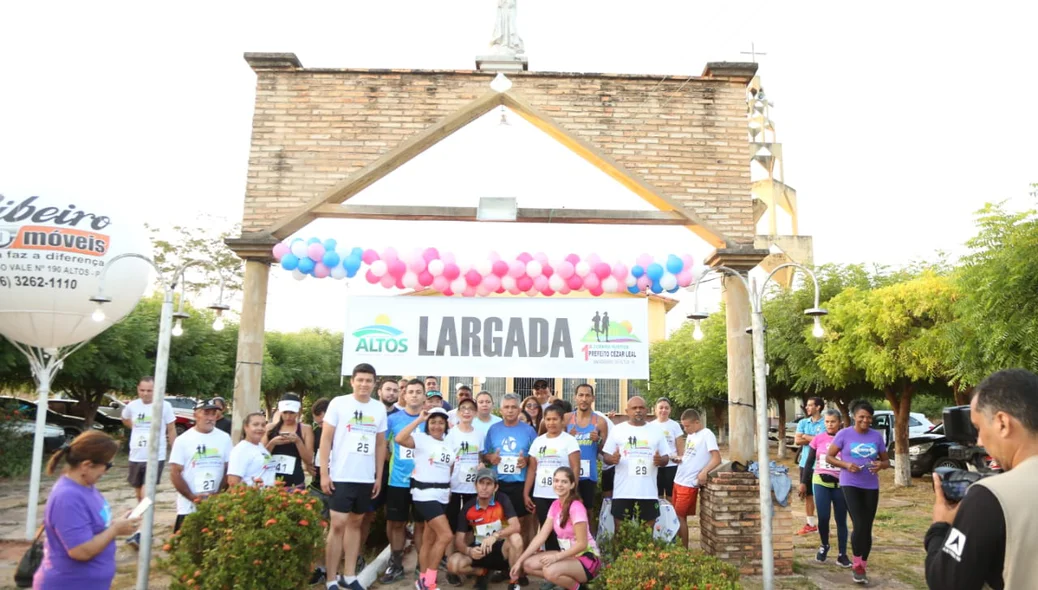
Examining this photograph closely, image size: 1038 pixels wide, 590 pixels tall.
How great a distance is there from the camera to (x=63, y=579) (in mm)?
3551

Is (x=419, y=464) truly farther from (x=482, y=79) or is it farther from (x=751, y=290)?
(x=482, y=79)

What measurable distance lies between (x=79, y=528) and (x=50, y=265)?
7.83 metres

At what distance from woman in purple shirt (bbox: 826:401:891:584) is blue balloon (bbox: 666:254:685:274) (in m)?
2.39

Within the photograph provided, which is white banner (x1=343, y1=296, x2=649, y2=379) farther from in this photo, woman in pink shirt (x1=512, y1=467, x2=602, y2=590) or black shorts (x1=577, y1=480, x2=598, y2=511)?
woman in pink shirt (x1=512, y1=467, x2=602, y2=590)

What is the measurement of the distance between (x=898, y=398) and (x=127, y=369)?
20.8m

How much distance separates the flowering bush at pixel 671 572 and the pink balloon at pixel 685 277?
3553 mm

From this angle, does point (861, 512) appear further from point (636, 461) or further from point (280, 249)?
point (280, 249)

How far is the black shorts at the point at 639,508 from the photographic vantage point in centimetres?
684

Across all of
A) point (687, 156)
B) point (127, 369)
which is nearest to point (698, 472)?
point (687, 156)

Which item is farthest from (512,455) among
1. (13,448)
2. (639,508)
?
(13,448)

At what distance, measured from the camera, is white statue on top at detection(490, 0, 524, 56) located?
8.22 metres

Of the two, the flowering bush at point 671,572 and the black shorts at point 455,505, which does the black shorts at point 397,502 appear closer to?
the black shorts at point 455,505

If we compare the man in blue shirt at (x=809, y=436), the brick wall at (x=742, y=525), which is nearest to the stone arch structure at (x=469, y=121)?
the brick wall at (x=742, y=525)

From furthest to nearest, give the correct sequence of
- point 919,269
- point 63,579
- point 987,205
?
1. point 919,269
2. point 987,205
3. point 63,579
